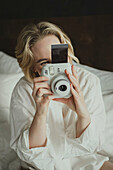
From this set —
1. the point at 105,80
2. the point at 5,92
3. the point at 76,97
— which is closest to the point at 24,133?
the point at 76,97

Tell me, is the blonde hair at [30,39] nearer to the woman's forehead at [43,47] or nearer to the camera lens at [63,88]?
the woman's forehead at [43,47]

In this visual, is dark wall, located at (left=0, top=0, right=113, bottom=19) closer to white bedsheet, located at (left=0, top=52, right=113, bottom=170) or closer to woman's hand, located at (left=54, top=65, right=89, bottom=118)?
white bedsheet, located at (left=0, top=52, right=113, bottom=170)

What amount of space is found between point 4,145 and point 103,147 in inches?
20.5

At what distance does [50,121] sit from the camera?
39.6 inches

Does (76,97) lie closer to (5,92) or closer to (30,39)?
(30,39)

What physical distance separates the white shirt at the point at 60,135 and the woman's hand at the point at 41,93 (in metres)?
0.14

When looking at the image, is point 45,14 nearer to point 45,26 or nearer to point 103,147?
point 45,26

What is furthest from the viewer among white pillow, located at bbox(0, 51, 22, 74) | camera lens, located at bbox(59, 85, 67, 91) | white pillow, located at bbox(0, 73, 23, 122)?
white pillow, located at bbox(0, 51, 22, 74)

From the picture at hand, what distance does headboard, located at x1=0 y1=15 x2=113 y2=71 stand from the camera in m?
1.54

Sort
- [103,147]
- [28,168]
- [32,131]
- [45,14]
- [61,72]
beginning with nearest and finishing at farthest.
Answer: [61,72] < [32,131] < [28,168] < [103,147] < [45,14]

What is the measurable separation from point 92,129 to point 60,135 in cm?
16

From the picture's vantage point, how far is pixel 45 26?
38.2 inches

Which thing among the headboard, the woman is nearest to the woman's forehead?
the woman

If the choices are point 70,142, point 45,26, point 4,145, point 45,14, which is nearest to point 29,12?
point 45,14
